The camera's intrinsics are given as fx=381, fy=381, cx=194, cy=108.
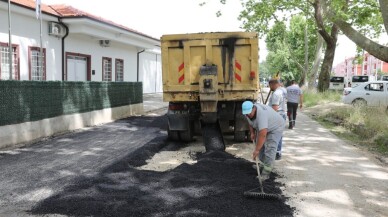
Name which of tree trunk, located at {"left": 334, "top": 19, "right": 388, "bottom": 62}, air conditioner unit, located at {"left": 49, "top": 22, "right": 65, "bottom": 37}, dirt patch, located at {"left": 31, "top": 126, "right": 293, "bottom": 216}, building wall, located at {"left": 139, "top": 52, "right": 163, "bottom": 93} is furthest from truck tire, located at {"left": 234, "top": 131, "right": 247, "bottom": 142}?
building wall, located at {"left": 139, "top": 52, "right": 163, "bottom": 93}

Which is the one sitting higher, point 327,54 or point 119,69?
point 327,54

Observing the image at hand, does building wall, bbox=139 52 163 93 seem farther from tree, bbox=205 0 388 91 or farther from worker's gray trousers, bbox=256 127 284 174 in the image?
worker's gray trousers, bbox=256 127 284 174

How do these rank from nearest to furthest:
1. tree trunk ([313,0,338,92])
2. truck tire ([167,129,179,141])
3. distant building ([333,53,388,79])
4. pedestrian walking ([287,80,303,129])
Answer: truck tire ([167,129,179,141]) → pedestrian walking ([287,80,303,129]) → tree trunk ([313,0,338,92]) → distant building ([333,53,388,79])

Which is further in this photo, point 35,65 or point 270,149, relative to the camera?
point 35,65

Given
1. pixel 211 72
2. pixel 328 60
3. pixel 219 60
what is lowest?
pixel 211 72

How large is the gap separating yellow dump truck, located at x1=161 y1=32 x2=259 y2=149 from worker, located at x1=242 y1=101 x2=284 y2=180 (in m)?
2.31

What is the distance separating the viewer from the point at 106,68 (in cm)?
2047

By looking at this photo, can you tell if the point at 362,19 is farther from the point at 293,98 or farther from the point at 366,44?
the point at 293,98

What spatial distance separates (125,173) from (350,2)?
17861 mm

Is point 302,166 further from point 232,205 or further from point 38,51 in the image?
point 38,51

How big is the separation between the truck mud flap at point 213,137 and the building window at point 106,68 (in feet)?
38.8

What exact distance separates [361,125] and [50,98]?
367 inches

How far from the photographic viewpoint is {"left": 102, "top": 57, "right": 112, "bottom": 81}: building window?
19875mm

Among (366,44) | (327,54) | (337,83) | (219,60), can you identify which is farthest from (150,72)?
(337,83)
